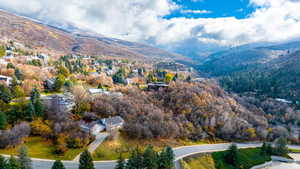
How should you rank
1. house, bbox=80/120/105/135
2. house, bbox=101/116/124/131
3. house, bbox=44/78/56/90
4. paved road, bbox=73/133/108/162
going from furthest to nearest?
house, bbox=44/78/56/90 < house, bbox=101/116/124/131 < house, bbox=80/120/105/135 < paved road, bbox=73/133/108/162

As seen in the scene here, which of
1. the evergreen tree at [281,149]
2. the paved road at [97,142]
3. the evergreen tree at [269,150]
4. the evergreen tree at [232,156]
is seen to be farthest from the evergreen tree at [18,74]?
the evergreen tree at [281,149]

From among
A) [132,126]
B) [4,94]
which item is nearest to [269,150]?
[132,126]

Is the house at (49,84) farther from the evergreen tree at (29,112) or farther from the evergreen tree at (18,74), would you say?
the evergreen tree at (29,112)

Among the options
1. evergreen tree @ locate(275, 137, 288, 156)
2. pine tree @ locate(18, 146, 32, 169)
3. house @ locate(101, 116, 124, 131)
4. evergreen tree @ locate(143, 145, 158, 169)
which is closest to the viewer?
pine tree @ locate(18, 146, 32, 169)

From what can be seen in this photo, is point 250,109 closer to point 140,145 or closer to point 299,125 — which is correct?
point 299,125

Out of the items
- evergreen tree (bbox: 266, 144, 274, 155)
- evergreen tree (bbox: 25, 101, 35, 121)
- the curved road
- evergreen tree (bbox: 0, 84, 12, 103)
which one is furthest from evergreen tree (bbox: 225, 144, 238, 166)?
evergreen tree (bbox: 0, 84, 12, 103)

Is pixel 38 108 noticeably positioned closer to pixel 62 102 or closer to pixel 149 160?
pixel 62 102

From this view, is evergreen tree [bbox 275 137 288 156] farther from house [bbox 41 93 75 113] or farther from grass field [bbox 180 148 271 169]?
house [bbox 41 93 75 113]
